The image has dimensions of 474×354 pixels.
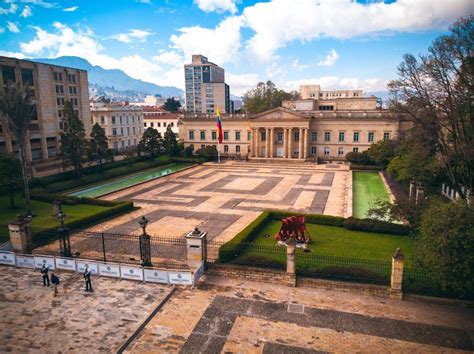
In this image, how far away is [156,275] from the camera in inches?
639

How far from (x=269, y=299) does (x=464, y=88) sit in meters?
16.6

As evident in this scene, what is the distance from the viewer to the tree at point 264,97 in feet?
288

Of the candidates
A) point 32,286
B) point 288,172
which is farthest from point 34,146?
point 32,286

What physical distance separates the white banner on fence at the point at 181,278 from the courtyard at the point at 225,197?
6.35m

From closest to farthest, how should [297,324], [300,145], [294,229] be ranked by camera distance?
1. [297,324]
2. [294,229]
3. [300,145]

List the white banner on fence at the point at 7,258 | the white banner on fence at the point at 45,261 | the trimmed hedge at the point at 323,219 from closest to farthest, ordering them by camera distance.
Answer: the white banner on fence at the point at 45,261 < the white banner on fence at the point at 7,258 < the trimmed hedge at the point at 323,219

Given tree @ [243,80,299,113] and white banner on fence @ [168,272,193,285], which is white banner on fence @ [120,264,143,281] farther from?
tree @ [243,80,299,113]

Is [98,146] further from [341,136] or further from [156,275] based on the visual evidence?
[341,136]

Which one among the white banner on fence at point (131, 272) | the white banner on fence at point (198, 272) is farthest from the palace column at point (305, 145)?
the white banner on fence at point (131, 272)

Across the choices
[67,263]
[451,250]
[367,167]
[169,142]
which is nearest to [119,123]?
[169,142]

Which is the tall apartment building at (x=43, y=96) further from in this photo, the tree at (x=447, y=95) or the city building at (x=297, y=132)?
the tree at (x=447, y=95)

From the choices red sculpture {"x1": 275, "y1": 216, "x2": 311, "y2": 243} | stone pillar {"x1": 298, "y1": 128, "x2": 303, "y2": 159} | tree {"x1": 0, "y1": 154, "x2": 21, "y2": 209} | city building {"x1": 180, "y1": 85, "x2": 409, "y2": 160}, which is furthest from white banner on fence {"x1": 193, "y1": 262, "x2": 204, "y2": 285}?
stone pillar {"x1": 298, "y1": 128, "x2": 303, "y2": 159}

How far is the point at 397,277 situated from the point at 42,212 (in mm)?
26698

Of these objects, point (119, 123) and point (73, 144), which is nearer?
point (73, 144)
